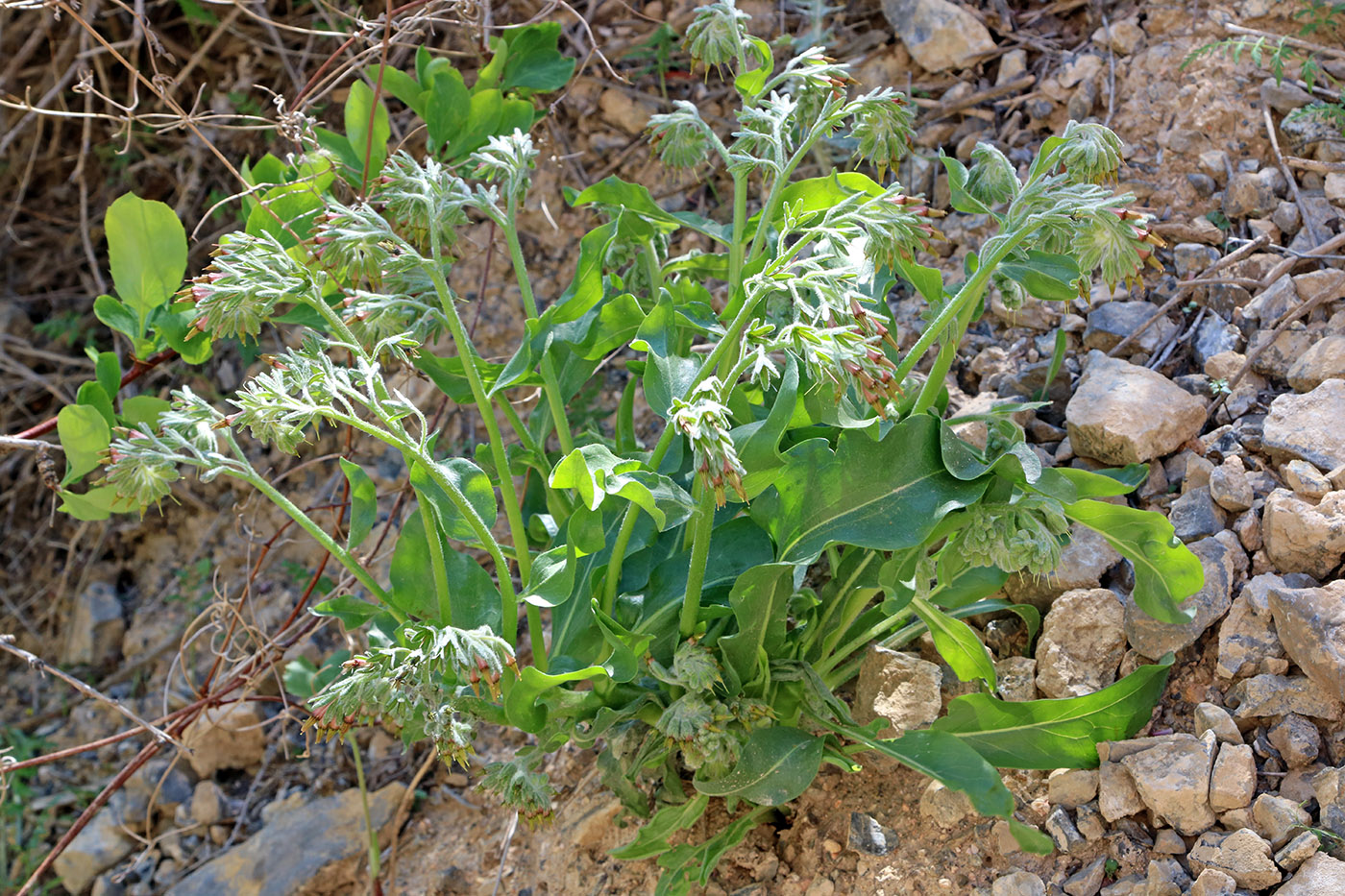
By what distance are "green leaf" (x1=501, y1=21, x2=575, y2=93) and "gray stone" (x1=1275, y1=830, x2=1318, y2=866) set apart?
2.11 meters

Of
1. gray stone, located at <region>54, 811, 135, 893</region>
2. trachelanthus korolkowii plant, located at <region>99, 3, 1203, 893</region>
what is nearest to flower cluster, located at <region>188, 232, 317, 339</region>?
trachelanthus korolkowii plant, located at <region>99, 3, 1203, 893</region>

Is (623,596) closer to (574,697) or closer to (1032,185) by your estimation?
(574,697)

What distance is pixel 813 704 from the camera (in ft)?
6.07

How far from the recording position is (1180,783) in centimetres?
167

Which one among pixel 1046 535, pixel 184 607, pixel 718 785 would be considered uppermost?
pixel 1046 535

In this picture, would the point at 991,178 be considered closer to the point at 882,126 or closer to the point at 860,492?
the point at 882,126

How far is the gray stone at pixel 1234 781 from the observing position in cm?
165

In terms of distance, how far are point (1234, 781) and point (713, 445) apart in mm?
1001

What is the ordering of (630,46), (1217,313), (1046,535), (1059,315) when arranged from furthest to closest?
(630,46), (1059,315), (1217,313), (1046,535)

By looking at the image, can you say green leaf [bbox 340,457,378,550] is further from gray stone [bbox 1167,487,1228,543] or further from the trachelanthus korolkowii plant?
gray stone [bbox 1167,487,1228,543]

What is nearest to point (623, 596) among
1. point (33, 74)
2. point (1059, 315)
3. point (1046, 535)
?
point (1046, 535)

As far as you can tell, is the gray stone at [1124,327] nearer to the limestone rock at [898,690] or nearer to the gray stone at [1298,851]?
the limestone rock at [898,690]

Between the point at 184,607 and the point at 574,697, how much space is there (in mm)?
1992

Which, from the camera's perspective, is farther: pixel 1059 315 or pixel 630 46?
pixel 630 46
